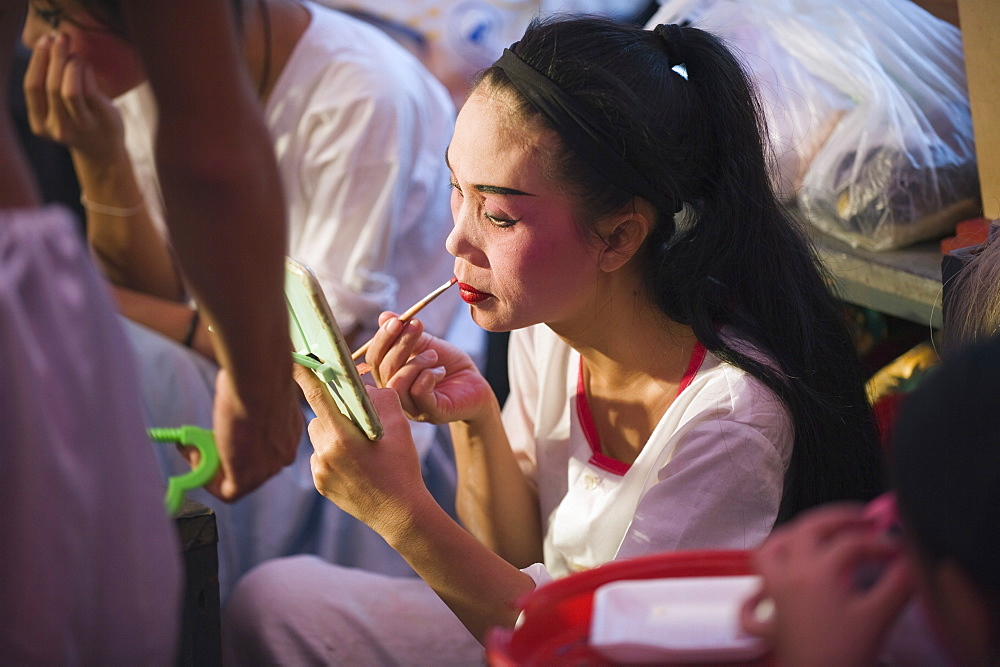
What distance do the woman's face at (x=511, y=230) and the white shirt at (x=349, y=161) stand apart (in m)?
0.59

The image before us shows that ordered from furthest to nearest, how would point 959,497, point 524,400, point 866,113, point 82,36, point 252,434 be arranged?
1. point 866,113
2. point 82,36
3. point 524,400
4. point 252,434
5. point 959,497

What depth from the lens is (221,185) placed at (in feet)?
1.88

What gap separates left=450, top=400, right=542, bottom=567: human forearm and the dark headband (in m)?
0.32

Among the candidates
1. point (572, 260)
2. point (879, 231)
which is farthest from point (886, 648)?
point (879, 231)

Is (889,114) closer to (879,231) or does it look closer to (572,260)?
(879,231)

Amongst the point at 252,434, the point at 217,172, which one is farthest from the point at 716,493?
the point at 217,172

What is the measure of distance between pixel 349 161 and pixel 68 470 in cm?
115

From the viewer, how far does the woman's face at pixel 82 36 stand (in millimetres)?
1411

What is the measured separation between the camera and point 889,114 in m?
1.57

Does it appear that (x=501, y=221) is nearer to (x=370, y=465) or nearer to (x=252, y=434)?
(x=370, y=465)

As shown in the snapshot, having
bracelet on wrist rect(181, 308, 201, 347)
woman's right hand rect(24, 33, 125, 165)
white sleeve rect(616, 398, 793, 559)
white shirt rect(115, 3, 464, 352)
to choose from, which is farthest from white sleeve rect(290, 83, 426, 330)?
white sleeve rect(616, 398, 793, 559)

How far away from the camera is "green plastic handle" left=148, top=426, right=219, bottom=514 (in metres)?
0.75

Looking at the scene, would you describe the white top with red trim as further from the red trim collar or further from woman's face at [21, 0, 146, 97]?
woman's face at [21, 0, 146, 97]

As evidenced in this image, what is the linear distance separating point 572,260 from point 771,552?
1.78ft
